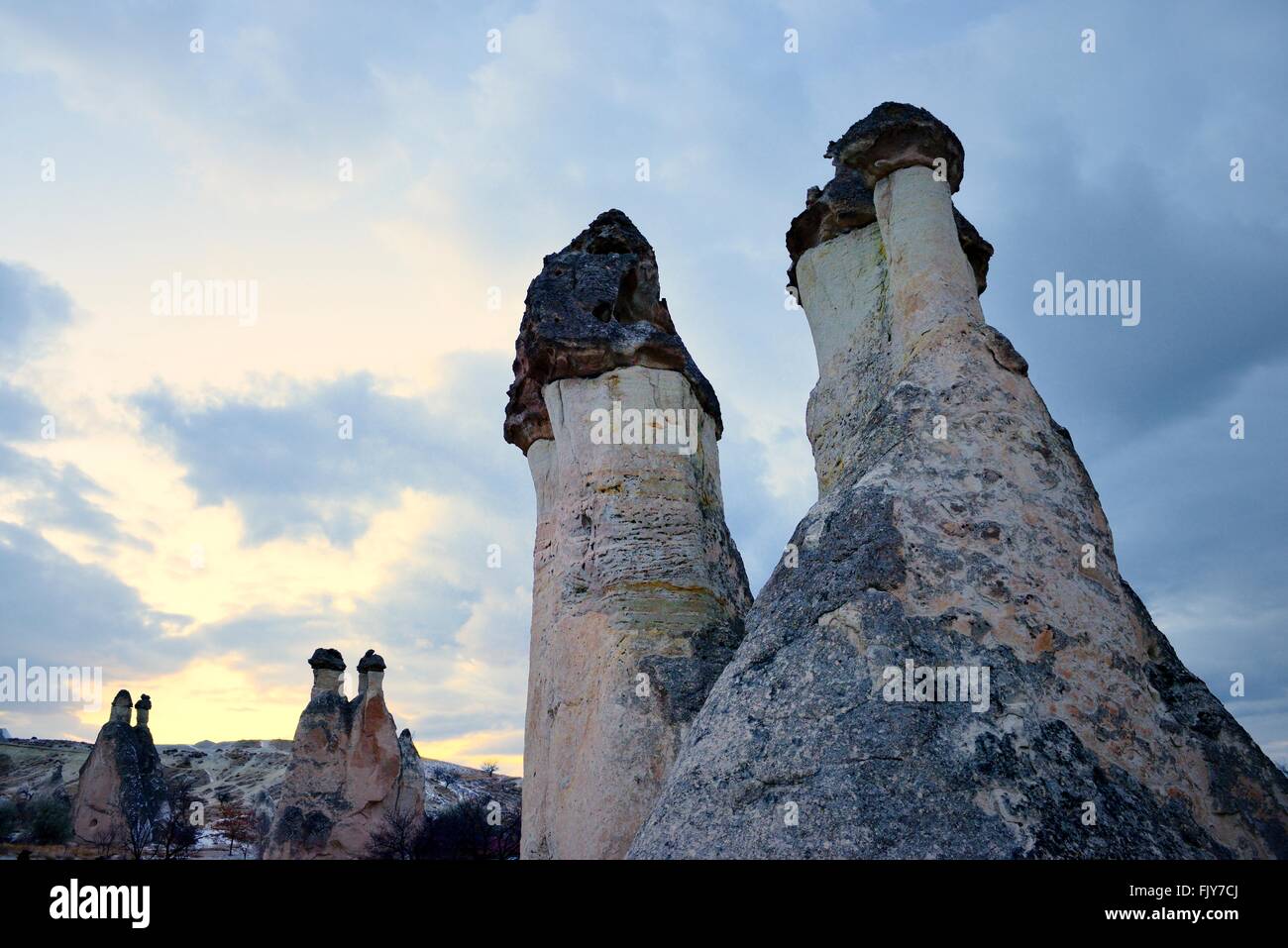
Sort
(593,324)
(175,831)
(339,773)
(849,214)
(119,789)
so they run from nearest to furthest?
(849,214) < (593,324) < (339,773) < (119,789) < (175,831)

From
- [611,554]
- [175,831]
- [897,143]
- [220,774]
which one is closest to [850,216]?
[897,143]

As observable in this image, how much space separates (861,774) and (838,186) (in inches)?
169

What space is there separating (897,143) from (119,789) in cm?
2293

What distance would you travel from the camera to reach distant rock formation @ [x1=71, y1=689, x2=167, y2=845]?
2100cm

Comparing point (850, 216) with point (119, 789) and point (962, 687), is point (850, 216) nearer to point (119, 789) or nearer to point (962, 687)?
point (962, 687)

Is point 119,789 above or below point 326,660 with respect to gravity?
below

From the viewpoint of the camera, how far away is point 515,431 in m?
7.70

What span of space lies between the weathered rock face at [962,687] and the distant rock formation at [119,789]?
69.9 feet

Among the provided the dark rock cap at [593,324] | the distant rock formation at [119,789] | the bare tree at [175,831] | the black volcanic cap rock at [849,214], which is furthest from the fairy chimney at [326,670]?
the black volcanic cap rock at [849,214]

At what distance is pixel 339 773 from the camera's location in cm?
1661

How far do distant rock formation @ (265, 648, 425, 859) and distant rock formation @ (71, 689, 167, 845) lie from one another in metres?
6.97

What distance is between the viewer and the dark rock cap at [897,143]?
18.7ft

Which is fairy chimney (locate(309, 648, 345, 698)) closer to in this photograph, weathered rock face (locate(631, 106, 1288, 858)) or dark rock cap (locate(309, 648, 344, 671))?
dark rock cap (locate(309, 648, 344, 671))
